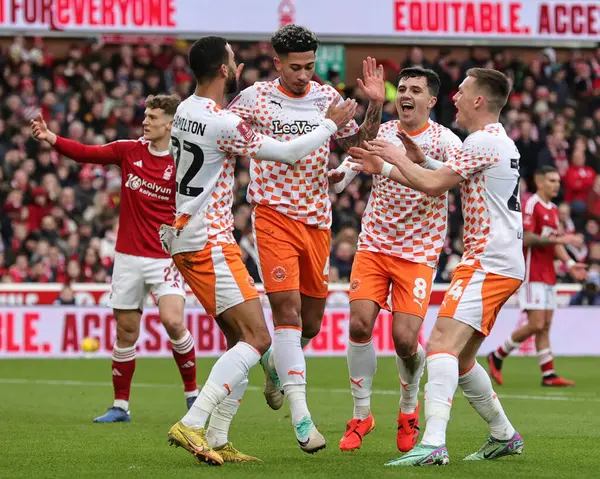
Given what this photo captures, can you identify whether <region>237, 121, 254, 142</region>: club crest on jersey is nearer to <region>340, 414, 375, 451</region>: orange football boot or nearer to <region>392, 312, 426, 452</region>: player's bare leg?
<region>392, 312, 426, 452</region>: player's bare leg

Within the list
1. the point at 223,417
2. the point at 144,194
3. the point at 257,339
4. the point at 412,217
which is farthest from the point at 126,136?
the point at 257,339

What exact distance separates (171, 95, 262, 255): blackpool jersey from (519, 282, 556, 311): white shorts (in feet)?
27.0

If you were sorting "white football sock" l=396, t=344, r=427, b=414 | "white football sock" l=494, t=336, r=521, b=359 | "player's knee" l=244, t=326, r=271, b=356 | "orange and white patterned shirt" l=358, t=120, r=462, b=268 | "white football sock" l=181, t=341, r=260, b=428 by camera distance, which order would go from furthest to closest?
"white football sock" l=494, t=336, r=521, b=359 → "orange and white patterned shirt" l=358, t=120, r=462, b=268 → "white football sock" l=396, t=344, r=427, b=414 → "player's knee" l=244, t=326, r=271, b=356 → "white football sock" l=181, t=341, r=260, b=428

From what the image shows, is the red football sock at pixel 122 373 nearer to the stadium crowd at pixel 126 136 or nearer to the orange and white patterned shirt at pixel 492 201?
the orange and white patterned shirt at pixel 492 201

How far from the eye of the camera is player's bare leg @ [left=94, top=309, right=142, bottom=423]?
1095 centimetres

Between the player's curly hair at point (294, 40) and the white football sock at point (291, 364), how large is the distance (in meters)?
1.88

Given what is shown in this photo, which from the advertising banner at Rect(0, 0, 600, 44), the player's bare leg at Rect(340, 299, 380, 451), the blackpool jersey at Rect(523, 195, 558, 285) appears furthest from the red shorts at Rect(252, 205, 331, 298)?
the advertising banner at Rect(0, 0, 600, 44)

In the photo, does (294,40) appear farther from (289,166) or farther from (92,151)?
(92,151)

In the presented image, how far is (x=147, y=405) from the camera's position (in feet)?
41.1

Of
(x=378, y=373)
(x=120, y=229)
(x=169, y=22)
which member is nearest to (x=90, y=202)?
(x=169, y=22)

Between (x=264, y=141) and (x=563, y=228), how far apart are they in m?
15.6

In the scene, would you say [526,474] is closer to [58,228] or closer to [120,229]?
[120,229]

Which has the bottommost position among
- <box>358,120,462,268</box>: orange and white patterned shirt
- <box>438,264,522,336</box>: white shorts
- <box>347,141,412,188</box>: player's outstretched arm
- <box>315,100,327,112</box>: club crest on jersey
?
<box>438,264,522,336</box>: white shorts

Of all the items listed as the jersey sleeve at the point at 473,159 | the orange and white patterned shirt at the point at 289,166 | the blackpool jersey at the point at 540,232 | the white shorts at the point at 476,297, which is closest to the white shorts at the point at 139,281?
the orange and white patterned shirt at the point at 289,166
